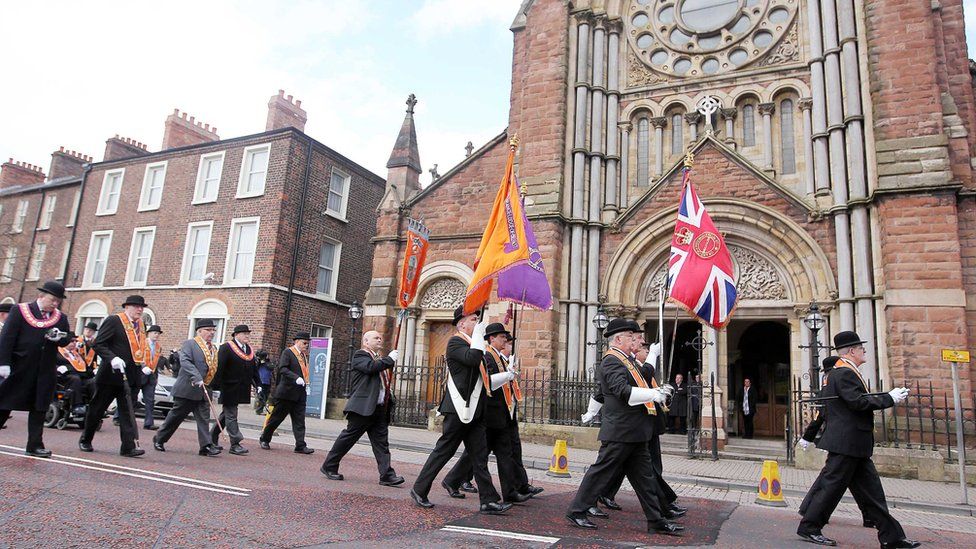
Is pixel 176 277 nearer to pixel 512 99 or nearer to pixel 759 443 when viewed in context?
pixel 512 99

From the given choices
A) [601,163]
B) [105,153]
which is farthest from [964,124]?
[105,153]

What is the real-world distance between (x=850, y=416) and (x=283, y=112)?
77.8 ft

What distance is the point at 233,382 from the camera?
9648mm

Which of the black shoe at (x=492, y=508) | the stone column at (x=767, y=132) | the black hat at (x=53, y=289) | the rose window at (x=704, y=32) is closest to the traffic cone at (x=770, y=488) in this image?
the black shoe at (x=492, y=508)

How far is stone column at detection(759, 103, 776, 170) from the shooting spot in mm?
17172

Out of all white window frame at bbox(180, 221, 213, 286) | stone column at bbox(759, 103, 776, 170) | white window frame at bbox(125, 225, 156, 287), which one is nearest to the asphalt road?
stone column at bbox(759, 103, 776, 170)

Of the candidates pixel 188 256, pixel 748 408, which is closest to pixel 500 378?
pixel 748 408

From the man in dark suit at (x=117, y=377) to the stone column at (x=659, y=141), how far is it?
45.0ft

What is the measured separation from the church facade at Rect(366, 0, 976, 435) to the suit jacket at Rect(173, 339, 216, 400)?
8.80m

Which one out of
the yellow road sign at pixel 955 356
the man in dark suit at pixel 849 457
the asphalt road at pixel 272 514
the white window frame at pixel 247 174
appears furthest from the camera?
the white window frame at pixel 247 174

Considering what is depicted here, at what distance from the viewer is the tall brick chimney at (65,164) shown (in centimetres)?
3038

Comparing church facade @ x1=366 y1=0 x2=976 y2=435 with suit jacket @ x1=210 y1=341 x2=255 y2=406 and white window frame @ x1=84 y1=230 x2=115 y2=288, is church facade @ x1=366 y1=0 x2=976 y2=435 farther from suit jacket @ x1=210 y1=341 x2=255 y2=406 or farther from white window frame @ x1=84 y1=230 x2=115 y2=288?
white window frame @ x1=84 y1=230 x2=115 y2=288

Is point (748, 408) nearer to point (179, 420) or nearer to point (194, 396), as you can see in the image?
point (194, 396)

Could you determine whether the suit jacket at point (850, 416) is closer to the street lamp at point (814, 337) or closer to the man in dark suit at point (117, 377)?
the street lamp at point (814, 337)
